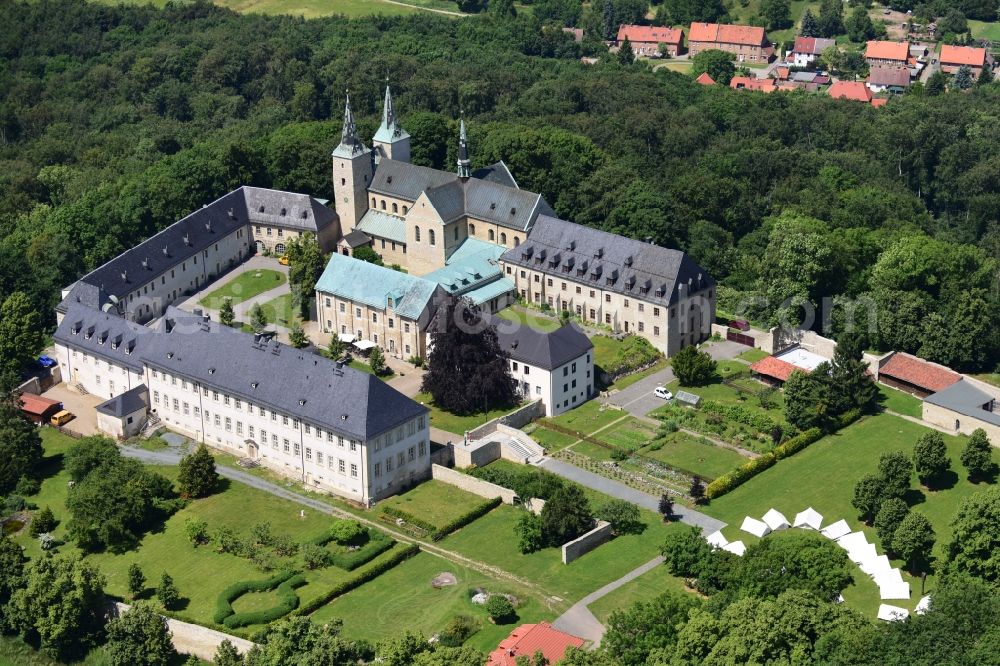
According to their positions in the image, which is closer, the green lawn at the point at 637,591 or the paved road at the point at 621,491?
the green lawn at the point at 637,591

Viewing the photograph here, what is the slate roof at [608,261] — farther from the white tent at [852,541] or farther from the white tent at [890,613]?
the white tent at [890,613]

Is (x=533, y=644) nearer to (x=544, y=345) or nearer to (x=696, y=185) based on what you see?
(x=544, y=345)

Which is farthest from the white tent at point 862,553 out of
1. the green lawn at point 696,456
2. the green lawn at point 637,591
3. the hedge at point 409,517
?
the hedge at point 409,517

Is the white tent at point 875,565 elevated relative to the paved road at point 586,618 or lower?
elevated

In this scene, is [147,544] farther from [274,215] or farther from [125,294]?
[274,215]

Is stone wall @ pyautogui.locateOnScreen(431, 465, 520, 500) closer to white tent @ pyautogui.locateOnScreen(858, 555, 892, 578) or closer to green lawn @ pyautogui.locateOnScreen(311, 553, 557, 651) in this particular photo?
green lawn @ pyautogui.locateOnScreen(311, 553, 557, 651)


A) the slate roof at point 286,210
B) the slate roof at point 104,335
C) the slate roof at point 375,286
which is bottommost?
the slate roof at point 104,335

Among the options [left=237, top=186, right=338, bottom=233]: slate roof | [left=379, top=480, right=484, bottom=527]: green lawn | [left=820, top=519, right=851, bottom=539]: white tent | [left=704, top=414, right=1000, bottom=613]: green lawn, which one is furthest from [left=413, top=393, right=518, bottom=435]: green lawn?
[left=237, top=186, right=338, bottom=233]: slate roof
